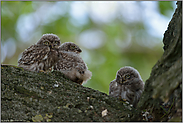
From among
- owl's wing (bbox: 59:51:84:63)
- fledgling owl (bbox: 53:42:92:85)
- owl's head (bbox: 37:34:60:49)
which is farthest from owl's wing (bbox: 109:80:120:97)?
owl's head (bbox: 37:34:60:49)

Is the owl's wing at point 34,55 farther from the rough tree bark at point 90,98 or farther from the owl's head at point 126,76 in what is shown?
the owl's head at point 126,76

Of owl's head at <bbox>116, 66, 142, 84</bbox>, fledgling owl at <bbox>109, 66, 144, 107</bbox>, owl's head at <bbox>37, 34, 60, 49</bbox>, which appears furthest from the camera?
owl's head at <bbox>37, 34, 60, 49</bbox>

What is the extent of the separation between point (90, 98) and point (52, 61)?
131cm

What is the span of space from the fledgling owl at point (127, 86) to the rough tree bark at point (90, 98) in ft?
2.47

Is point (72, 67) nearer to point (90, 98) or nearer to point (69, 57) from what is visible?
point (69, 57)

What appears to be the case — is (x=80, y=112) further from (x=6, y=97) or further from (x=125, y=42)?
(x=125, y=42)

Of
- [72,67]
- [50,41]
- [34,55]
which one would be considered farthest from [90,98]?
[50,41]

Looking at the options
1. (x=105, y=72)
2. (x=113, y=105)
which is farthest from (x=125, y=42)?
(x=113, y=105)

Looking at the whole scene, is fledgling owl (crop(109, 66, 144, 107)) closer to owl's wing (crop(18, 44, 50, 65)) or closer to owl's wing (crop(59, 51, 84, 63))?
owl's wing (crop(59, 51, 84, 63))

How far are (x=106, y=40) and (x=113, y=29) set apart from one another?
16.2 inches

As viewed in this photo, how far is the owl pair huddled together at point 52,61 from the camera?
3.50 m

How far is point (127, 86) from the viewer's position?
3.58 metres

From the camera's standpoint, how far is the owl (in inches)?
138

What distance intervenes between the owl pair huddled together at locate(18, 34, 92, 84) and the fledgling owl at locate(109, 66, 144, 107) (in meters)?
0.49
